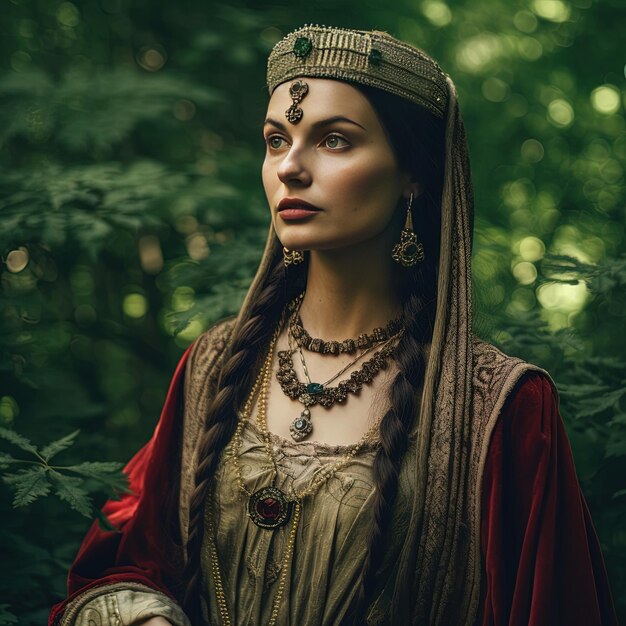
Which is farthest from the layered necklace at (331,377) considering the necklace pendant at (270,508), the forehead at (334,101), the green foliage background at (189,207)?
the forehead at (334,101)

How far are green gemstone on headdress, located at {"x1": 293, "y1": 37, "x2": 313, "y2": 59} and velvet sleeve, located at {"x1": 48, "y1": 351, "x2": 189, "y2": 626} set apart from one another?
2.59ft

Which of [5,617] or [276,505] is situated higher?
[276,505]

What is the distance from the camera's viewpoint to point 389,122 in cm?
189

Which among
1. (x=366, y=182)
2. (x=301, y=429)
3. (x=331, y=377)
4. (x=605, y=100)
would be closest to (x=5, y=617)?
(x=301, y=429)

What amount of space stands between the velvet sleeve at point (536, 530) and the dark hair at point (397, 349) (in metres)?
0.21

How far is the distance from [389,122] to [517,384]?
62cm

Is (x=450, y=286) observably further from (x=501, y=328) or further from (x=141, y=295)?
(x=141, y=295)

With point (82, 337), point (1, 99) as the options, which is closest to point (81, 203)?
point (1, 99)

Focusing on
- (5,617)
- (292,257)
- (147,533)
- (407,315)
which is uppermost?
(292,257)

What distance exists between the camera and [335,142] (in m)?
1.86

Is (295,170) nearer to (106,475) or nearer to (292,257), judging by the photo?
(292,257)

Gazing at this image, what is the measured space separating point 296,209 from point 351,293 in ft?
0.85

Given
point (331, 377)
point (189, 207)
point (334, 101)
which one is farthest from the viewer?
point (189, 207)

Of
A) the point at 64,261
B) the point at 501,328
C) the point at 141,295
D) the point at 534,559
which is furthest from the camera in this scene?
the point at 141,295
